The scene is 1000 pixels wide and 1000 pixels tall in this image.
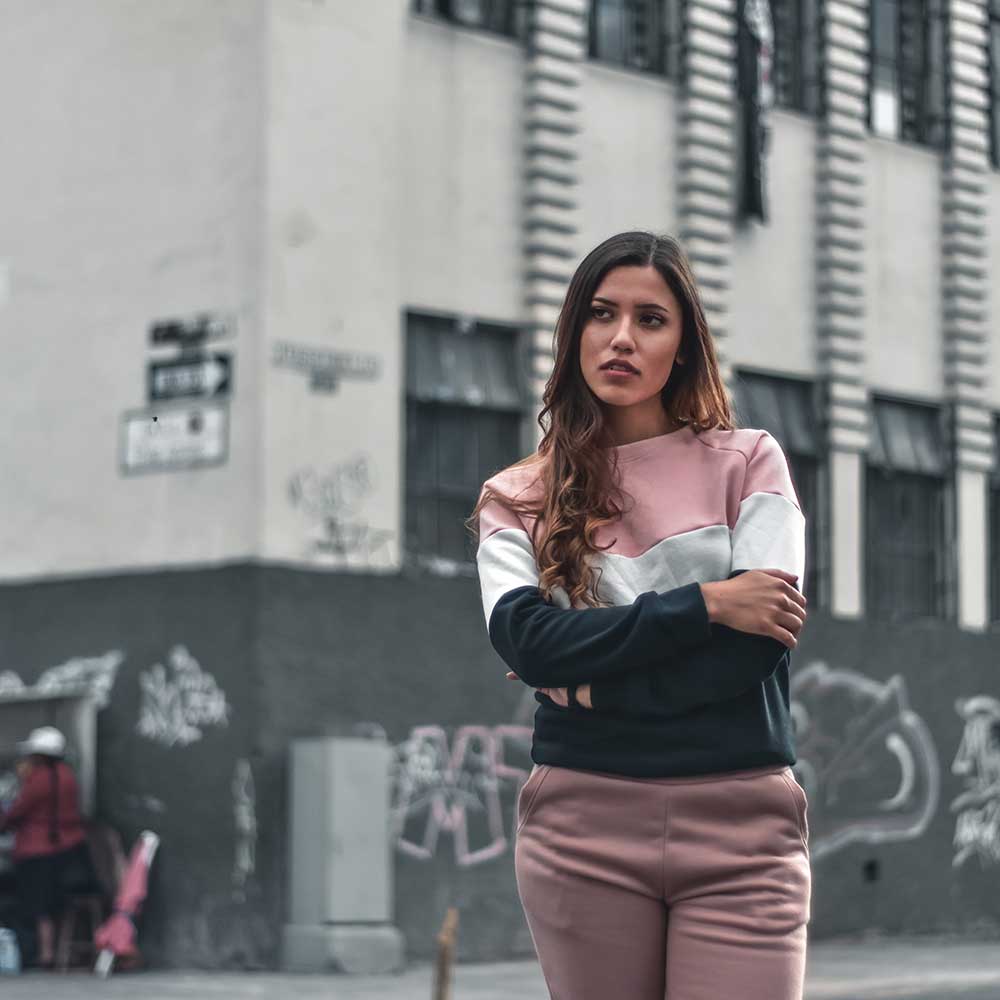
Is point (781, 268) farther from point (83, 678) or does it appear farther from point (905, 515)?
point (83, 678)

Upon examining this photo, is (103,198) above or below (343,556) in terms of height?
above

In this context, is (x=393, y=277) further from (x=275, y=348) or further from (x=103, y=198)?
(x=103, y=198)

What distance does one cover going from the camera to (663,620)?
310 cm

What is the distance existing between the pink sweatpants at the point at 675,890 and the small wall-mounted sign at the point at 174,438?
11611 millimetres

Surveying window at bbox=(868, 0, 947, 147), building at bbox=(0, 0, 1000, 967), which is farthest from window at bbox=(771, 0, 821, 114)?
window at bbox=(868, 0, 947, 147)

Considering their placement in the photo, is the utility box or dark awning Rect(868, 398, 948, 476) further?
dark awning Rect(868, 398, 948, 476)

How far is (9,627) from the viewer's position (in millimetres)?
16062

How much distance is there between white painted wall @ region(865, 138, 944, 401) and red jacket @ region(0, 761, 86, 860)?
7.86 m

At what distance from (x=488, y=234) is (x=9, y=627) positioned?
14.7ft

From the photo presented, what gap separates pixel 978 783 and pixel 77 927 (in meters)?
8.37

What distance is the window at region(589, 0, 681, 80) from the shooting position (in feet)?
56.3

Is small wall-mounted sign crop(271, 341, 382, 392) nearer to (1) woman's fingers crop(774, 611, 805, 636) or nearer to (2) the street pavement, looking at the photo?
(2) the street pavement

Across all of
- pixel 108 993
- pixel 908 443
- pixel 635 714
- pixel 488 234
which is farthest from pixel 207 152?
pixel 635 714

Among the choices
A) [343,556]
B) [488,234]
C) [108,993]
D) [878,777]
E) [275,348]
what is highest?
[488,234]
